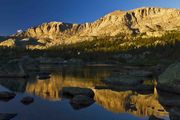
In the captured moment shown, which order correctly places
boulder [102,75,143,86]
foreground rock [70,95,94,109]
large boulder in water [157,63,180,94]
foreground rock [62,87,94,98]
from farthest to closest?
boulder [102,75,143,86], foreground rock [62,87,94,98], large boulder in water [157,63,180,94], foreground rock [70,95,94,109]

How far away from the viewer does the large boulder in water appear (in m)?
52.6

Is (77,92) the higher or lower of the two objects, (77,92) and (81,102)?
the higher

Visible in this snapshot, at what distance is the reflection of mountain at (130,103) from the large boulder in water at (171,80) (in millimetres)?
2836

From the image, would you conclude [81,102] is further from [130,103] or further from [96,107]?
[130,103]

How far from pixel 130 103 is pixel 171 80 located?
26.9ft

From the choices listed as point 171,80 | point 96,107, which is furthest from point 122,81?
point 96,107

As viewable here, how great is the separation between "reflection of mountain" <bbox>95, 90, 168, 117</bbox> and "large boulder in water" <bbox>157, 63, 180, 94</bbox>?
112 inches

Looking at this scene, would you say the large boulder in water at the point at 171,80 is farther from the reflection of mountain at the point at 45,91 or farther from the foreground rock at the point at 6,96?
the foreground rock at the point at 6,96

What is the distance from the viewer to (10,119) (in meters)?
39.2

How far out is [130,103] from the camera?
51.1 meters

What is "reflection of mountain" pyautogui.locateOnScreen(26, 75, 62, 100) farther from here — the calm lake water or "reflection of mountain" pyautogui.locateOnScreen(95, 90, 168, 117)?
"reflection of mountain" pyautogui.locateOnScreen(95, 90, 168, 117)

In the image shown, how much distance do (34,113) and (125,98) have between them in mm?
17736

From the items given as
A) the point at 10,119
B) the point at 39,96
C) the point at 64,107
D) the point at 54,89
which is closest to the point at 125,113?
the point at 64,107

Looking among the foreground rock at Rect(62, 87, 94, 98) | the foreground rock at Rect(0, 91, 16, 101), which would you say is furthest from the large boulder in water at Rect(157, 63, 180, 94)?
the foreground rock at Rect(0, 91, 16, 101)
